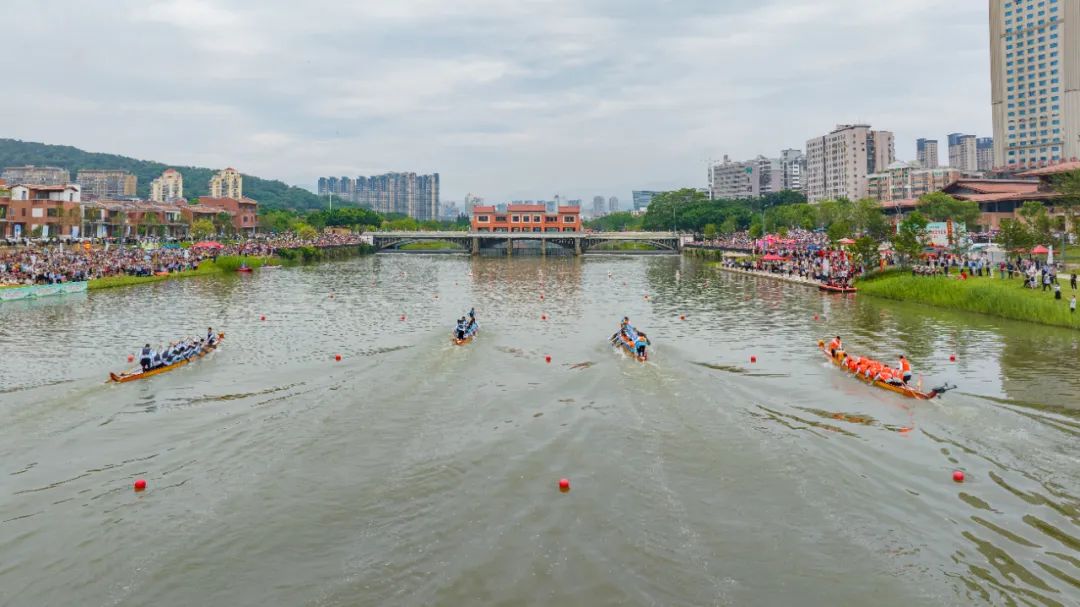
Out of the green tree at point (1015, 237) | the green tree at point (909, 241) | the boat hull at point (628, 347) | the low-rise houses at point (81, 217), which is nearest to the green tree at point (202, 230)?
the low-rise houses at point (81, 217)

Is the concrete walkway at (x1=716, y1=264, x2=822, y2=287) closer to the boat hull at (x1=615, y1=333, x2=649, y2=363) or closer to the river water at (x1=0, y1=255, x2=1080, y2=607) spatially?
the river water at (x1=0, y1=255, x2=1080, y2=607)

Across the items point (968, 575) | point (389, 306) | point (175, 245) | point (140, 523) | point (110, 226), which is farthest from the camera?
point (110, 226)

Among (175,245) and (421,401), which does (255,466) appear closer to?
(421,401)

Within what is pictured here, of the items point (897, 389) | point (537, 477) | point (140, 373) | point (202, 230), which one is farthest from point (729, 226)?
point (537, 477)

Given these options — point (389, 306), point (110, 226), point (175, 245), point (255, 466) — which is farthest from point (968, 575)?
point (110, 226)

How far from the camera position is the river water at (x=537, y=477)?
12.4 meters

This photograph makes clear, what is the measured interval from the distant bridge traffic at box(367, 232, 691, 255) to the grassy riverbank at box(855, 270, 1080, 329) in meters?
86.1

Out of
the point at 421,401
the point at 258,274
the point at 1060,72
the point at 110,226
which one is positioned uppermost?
the point at 1060,72

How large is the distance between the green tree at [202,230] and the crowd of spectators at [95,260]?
21225mm

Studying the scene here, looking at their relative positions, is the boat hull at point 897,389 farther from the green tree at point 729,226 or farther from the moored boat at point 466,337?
the green tree at point 729,226

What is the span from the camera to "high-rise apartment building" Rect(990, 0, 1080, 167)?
476 ft

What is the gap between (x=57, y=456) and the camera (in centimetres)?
1834

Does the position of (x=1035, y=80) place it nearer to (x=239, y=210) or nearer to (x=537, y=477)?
(x=239, y=210)

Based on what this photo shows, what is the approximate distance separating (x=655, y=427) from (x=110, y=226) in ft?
391
